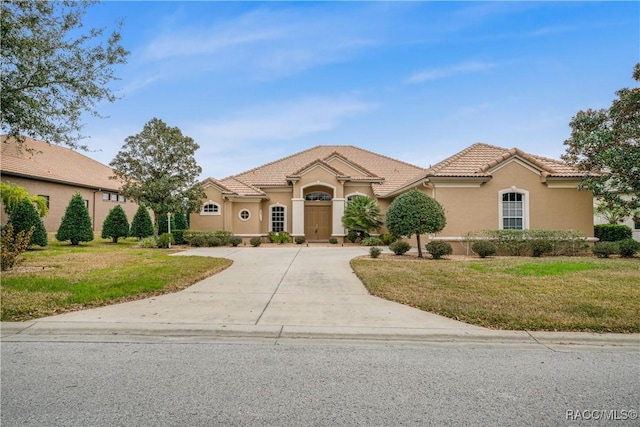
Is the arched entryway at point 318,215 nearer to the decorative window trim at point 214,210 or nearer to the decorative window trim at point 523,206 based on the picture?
the decorative window trim at point 214,210

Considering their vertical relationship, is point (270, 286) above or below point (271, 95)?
below

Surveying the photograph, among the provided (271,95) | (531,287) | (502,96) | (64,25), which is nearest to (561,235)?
(502,96)

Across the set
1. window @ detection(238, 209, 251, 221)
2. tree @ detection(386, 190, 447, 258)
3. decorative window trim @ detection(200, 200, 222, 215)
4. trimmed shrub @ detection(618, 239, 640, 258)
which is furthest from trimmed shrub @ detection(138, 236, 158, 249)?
trimmed shrub @ detection(618, 239, 640, 258)

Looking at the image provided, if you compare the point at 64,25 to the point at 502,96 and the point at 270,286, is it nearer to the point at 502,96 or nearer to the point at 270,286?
the point at 270,286

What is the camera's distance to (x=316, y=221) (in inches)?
928

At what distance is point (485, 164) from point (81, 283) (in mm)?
15833

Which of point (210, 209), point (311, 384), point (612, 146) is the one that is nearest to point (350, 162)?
point (210, 209)

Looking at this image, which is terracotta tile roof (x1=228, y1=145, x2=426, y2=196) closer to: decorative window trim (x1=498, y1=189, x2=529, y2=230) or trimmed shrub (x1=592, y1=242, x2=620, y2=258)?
decorative window trim (x1=498, y1=189, x2=529, y2=230)

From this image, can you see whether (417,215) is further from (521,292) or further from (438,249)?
(521,292)

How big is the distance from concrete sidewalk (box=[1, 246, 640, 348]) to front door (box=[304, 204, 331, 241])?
51.7 feet

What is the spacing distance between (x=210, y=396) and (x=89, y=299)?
463 cm

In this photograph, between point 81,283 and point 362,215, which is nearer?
point 81,283

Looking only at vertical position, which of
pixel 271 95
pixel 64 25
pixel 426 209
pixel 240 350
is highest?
pixel 271 95

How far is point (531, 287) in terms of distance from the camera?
7570mm
